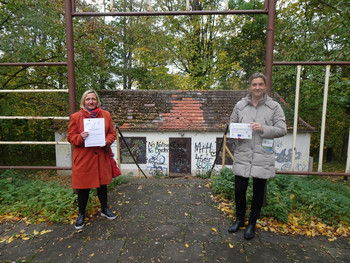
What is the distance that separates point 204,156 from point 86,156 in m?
10.0

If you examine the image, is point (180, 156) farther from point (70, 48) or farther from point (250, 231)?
point (250, 231)

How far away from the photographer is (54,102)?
10500 mm

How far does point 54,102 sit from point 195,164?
25.3 feet

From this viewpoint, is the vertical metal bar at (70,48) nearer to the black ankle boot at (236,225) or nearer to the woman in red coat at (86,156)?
the woman in red coat at (86,156)

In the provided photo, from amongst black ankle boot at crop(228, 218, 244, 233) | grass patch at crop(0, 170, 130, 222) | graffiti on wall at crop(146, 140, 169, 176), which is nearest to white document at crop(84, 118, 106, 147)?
grass patch at crop(0, 170, 130, 222)

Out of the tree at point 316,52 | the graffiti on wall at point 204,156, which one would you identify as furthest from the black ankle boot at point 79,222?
the graffiti on wall at point 204,156

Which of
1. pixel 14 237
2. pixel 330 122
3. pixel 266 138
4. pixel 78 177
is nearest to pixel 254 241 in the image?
pixel 266 138

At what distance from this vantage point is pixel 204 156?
12.4 meters

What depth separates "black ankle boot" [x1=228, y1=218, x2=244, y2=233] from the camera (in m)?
2.64

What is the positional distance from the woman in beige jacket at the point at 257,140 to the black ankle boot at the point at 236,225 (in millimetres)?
11

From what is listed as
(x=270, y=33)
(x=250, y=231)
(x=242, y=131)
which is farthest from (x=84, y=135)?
(x=270, y=33)

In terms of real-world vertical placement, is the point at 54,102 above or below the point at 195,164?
above

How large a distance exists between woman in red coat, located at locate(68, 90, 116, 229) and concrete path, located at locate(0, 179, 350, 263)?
1.17 ft

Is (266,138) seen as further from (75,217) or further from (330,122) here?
(330,122)
